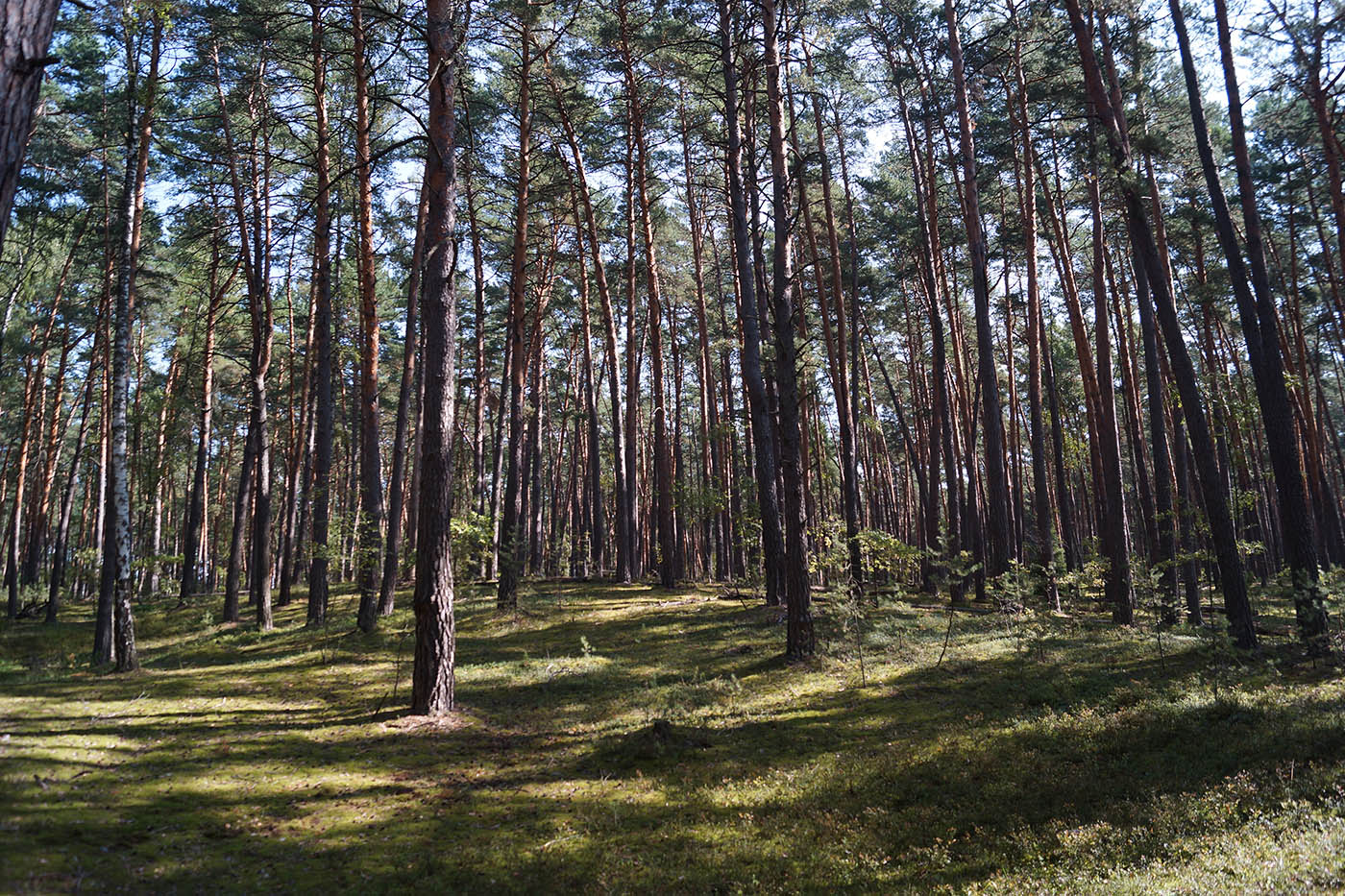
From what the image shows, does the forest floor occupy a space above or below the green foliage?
below

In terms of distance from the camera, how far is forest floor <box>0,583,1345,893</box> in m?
4.80

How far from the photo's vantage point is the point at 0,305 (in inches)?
894

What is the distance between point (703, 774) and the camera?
22.6ft

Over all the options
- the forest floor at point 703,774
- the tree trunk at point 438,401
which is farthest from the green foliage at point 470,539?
the tree trunk at point 438,401

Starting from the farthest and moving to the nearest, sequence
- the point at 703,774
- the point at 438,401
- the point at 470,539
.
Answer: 1. the point at 470,539
2. the point at 438,401
3. the point at 703,774

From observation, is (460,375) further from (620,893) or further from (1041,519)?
(620,893)

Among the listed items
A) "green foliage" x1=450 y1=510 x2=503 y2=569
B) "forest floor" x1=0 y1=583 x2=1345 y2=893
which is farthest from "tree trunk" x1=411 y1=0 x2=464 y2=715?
"green foliage" x1=450 y1=510 x2=503 y2=569

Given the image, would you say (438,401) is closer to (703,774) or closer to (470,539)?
(703,774)

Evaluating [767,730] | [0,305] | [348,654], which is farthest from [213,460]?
[767,730]

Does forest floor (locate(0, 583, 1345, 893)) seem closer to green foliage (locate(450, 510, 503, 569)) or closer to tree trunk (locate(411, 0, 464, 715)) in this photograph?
tree trunk (locate(411, 0, 464, 715))

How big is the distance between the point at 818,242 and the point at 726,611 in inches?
593

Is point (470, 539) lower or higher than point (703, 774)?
higher

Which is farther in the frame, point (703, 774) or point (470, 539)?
point (470, 539)

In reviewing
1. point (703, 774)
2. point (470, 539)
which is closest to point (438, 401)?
point (703, 774)
